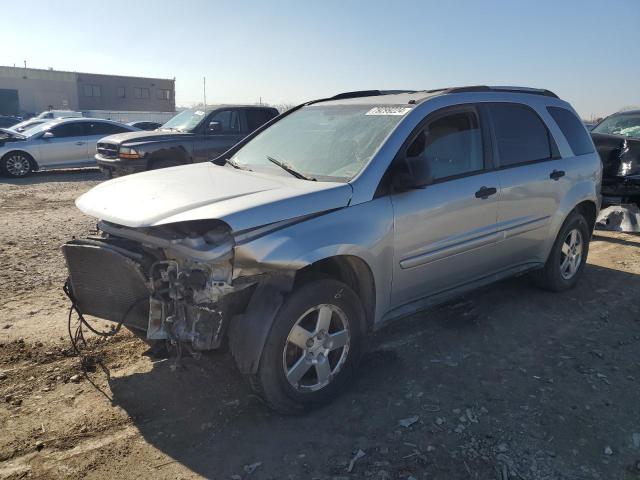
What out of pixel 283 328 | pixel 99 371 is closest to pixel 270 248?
pixel 283 328

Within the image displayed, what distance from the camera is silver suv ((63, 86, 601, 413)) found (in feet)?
9.42

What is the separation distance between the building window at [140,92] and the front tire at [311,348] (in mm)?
62733

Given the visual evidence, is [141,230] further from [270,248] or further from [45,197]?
[45,197]

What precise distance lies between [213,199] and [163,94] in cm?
6316

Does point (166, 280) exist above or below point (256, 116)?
below

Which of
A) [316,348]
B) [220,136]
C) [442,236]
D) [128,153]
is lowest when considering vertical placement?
[316,348]

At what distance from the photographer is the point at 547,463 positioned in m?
2.77

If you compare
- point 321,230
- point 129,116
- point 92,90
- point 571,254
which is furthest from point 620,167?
point 92,90

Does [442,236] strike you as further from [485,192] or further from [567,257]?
[567,257]

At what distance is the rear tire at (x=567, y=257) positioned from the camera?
5086 millimetres

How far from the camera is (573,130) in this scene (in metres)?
5.20

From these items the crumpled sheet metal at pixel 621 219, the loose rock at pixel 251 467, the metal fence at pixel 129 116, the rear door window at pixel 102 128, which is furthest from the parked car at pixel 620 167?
the metal fence at pixel 129 116

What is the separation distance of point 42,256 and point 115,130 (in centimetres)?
956

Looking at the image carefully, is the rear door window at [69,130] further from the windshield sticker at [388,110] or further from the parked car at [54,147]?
the windshield sticker at [388,110]
